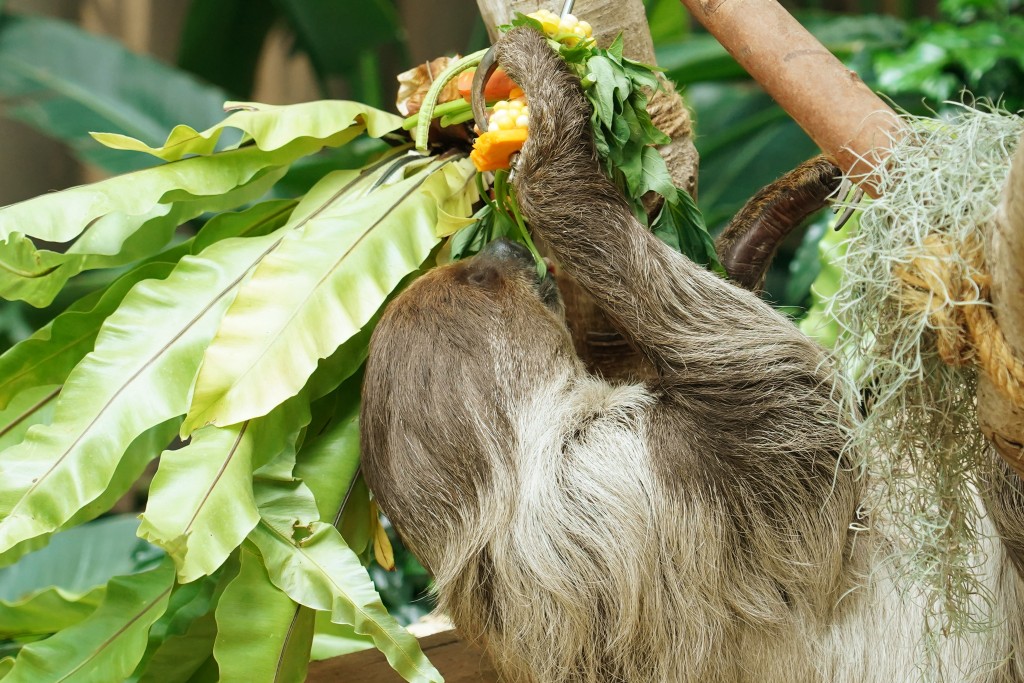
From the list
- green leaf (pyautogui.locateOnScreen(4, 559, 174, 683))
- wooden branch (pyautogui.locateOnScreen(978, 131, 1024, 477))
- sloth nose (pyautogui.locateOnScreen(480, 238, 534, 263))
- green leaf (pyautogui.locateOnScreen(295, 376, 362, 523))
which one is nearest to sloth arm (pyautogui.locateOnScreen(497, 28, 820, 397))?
sloth nose (pyautogui.locateOnScreen(480, 238, 534, 263))

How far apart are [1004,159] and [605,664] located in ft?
3.53

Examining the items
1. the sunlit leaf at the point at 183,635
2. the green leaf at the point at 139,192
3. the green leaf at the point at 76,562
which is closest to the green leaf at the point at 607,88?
the green leaf at the point at 139,192

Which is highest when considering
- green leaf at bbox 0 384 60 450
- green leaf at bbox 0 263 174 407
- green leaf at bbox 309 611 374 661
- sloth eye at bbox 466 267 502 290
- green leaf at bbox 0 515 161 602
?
sloth eye at bbox 466 267 502 290

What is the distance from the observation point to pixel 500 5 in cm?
210

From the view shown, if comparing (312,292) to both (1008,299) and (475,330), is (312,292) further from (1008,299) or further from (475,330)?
(1008,299)

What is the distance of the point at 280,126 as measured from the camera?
2025 millimetres

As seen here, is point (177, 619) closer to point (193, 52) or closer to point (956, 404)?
point (956, 404)

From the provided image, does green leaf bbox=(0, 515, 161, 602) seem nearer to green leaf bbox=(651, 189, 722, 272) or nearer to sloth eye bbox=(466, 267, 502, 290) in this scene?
sloth eye bbox=(466, 267, 502, 290)

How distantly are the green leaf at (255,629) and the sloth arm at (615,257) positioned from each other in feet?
2.70

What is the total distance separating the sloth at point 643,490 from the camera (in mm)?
1624

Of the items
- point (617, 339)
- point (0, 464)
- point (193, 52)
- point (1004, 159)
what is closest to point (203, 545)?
point (0, 464)

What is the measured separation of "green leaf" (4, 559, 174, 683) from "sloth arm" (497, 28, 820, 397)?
1.03 m

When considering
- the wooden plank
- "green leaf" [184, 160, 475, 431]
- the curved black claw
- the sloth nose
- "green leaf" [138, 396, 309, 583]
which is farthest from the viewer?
the wooden plank

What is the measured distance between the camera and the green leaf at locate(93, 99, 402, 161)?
199 centimetres
